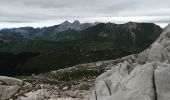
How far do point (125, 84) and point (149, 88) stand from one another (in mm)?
3833

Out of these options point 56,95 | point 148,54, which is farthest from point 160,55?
point 56,95

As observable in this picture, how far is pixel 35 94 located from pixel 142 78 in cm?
4460

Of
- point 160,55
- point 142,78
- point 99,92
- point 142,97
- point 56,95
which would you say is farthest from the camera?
point 56,95

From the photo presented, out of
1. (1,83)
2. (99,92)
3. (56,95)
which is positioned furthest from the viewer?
(1,83)

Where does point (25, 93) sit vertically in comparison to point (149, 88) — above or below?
below

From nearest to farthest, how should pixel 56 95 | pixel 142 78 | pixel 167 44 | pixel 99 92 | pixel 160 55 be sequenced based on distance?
pixel 142 78
pixel 99 92
pixel 160 55
pixel 167 44
pixel 56 95

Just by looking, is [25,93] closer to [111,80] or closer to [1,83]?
[1,83]

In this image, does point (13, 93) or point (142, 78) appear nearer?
point (142, 78)

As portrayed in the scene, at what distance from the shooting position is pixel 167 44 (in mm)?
72375

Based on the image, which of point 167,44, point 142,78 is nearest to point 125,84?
point 142,78

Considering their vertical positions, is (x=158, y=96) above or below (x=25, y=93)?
above

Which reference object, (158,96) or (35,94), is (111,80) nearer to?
(158,96)

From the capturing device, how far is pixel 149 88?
113ft

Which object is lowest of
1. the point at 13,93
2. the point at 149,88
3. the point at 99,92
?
the point at 13,93
